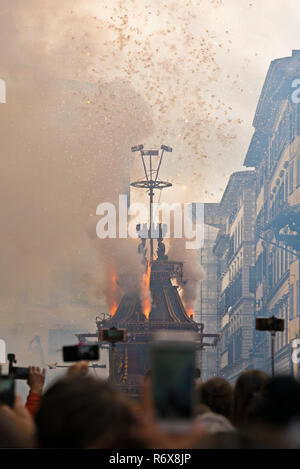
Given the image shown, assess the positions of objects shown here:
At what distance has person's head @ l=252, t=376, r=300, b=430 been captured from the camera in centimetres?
300

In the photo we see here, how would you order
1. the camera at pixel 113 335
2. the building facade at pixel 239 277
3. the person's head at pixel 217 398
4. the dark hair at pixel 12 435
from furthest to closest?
the building facade at pixel 239 277 → the camera at pixel 113 335 → the person's head at pixel 217 398 → the dark hair at pixel 12 435

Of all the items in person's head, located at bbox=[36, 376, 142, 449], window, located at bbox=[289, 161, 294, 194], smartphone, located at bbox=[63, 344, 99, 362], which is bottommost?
person's head, located at bbox=[36, 376, 142, 449]

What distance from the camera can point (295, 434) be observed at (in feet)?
9.62

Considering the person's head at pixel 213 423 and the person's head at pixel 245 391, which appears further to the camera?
the person's head at pixel 245 391

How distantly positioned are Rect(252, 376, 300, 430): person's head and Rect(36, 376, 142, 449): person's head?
393 mm

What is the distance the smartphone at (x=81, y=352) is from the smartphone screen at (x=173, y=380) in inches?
212

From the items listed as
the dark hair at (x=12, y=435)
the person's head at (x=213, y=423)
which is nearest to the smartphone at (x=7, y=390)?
the dark hair at (x=12, y=435)

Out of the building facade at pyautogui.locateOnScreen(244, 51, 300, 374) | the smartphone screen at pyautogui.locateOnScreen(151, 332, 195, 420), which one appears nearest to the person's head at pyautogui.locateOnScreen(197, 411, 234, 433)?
the smartphone screen at pyautogui.locateOnScreen(151, 332, 195, 420)

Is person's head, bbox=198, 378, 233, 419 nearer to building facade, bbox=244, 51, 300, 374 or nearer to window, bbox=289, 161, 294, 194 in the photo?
building facade, bbox=244, 51, 300, 374

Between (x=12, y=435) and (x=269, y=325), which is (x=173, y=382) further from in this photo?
(x=269, y=325)

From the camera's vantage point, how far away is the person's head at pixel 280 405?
3000 millimetres

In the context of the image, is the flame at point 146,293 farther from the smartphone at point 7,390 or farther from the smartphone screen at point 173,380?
the smartphone screen at point 173,380
